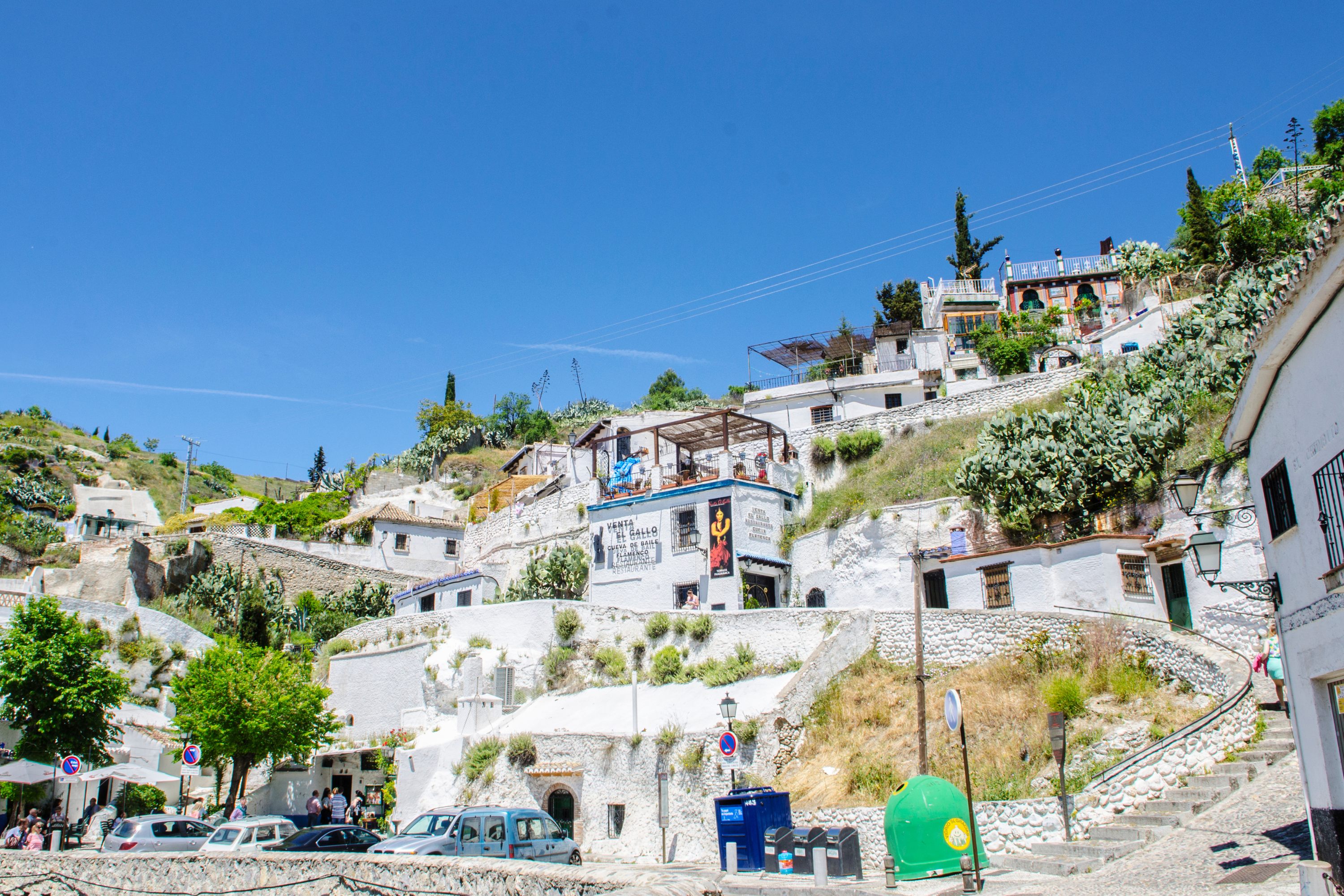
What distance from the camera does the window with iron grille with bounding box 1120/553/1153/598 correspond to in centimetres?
2288

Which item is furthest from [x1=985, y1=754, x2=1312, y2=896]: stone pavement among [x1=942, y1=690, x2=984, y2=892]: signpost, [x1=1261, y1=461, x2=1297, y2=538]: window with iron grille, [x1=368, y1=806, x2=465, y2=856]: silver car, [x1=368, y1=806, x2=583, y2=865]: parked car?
[x1=368, y1=806, x2=465, y2=856]: silver car

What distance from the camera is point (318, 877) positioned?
12.0m

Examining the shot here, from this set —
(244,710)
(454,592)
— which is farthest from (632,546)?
(244,710)

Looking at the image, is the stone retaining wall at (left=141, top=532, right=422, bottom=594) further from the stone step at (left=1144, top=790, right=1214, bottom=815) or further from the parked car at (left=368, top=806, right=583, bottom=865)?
the stone step at (left=1144, top=790, right=1214, bottom=815)

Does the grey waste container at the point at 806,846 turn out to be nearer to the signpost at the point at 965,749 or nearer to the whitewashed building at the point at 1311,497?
the signpost at the point at 965,749

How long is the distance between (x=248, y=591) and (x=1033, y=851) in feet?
129

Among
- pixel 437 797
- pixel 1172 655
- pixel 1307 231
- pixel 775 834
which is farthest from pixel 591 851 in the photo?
pixel 1307 231

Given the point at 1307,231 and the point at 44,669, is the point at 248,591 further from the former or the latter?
the point at 1307,231

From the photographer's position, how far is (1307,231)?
3778 cm

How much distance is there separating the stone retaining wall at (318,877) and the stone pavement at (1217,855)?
5319 mm

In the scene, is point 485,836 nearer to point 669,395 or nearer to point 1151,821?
point 1151,821

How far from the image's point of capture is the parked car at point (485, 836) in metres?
15.7

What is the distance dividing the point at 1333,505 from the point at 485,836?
45.1 ft

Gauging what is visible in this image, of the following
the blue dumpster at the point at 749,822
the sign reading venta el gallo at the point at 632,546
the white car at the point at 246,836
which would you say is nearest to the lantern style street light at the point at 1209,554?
the blue dumpster at the point at 749,822
